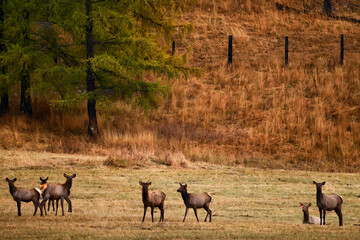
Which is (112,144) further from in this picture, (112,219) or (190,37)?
(190,37)

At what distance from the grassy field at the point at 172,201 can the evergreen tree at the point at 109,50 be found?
510 centimetres

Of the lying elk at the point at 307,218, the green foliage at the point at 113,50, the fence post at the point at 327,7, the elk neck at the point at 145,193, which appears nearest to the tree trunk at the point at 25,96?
the green foliage at the point at 113,50

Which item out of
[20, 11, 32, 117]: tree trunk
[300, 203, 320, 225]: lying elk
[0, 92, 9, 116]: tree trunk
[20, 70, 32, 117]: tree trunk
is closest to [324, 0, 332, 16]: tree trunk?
[20, 11, 32, 117]: tree trunk

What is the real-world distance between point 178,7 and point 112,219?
71.3 feet

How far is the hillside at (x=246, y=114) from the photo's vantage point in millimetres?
29375

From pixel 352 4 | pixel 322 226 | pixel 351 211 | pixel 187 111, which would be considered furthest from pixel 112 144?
pixel 352 4

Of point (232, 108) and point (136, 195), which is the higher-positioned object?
point (232, 108)

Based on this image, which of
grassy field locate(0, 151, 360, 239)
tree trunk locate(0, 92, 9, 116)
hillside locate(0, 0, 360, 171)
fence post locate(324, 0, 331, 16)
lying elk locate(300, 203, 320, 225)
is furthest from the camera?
fence post locate(324, 0, 331, 16)

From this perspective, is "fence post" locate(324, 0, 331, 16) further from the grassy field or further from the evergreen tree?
the grassy field

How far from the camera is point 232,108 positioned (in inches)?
1452

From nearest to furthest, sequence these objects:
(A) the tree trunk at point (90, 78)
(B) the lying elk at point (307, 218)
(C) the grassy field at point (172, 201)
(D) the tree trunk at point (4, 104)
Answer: (C) the grassy field at point (172, 201)
(B) the lying elk at point (307, 218)
(A) the tree trunk at point (90, 78)
(D) the tree trunk at point (4, 104)

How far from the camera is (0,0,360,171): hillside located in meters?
29.4

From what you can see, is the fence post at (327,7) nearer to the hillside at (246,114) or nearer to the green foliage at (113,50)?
the hillside at (246,114)

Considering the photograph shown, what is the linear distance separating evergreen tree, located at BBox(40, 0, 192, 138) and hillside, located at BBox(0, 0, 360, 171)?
1341mm
